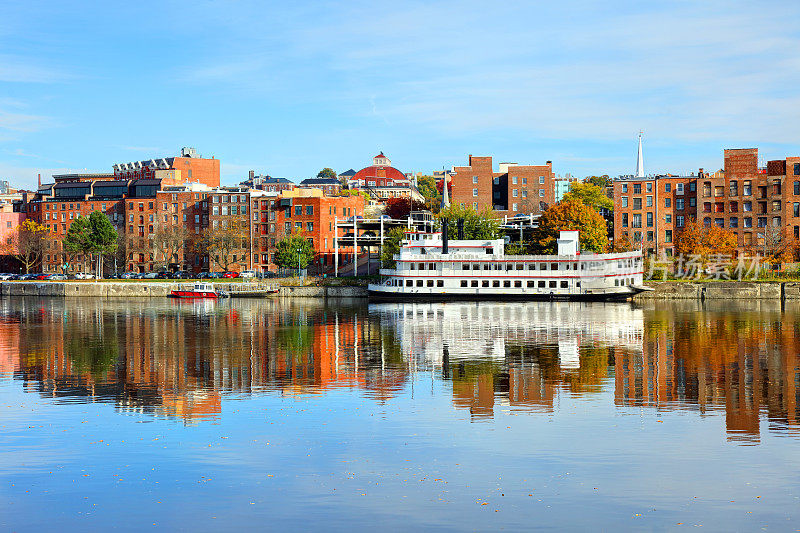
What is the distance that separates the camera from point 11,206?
15988cm

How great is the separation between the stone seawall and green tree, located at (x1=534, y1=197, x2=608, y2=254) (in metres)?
11.4

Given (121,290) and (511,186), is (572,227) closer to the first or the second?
(511,186)

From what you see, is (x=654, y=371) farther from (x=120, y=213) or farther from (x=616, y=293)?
(x=120, y=213)

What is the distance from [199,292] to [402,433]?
247ft

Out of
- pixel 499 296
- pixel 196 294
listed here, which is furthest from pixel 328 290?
pixel 499 296

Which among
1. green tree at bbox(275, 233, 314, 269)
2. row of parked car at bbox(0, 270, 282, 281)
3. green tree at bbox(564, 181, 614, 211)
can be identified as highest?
green tree at bbox(564, 181, 614, 211)

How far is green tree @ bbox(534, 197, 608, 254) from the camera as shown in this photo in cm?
10125

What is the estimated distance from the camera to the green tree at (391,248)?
102 meters

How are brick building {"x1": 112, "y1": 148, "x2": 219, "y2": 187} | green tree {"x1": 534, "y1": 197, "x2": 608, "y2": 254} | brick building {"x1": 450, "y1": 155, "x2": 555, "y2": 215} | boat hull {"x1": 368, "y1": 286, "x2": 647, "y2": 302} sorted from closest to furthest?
boat hull {"x1": 368, "y1": 286, "x2": 647, "y2": 302} < green tree {"x1": 534, "y1": 197, "x2": 608, "y2": 254} < brick building {"x1": 450, "y1": 155, "x2": 555, "y2": 215} < brick building {"x1": 112, "y1": 148, "x2": 219, "y2": 187}

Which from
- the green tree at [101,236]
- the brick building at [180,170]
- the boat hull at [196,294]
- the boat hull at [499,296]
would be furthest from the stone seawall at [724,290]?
the brick building at [180,170]

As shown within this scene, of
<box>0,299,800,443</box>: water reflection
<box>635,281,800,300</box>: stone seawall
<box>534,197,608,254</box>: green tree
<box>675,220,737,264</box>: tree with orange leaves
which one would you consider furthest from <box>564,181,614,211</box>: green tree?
<box>0,299,800,443</box>: water reflection

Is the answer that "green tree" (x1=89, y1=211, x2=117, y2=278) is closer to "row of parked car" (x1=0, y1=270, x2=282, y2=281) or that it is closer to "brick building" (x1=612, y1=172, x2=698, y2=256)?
"row of parked car" (x1=0, y1=270, x2=282, y2=281)

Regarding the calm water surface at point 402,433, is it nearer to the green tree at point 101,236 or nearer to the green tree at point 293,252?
the green tree at point 293,252

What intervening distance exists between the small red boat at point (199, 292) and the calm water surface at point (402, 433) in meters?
42.8
